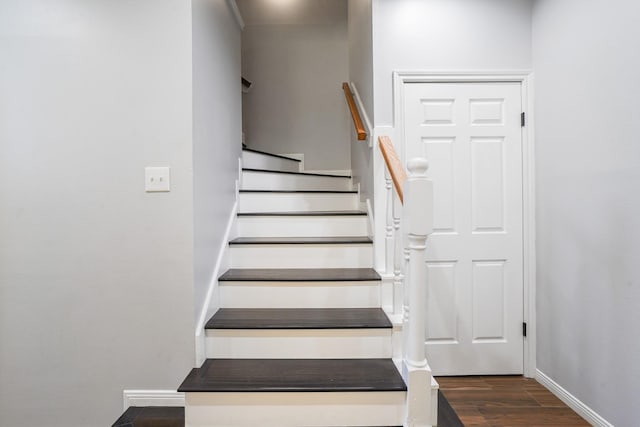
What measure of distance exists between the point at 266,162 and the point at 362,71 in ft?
3.91

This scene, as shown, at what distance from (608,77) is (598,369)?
1476 mm

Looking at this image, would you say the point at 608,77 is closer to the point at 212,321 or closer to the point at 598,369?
the point at 598,369

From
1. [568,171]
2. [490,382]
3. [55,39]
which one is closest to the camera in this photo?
[55,39]

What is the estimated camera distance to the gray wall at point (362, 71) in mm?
2264

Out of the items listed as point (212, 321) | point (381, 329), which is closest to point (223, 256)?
point (212, 321)

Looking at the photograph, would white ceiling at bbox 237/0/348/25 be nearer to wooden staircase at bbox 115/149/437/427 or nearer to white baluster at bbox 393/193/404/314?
wooden staircase at bbox 115/149/437/427

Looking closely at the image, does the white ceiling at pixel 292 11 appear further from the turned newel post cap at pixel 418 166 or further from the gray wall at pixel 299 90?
the turned newel post cap at pixel 418 166

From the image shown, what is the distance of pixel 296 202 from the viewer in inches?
103

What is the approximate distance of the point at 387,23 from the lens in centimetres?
215

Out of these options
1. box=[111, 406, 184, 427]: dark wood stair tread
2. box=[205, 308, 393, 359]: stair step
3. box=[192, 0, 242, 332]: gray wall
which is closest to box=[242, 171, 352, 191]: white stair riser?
box=[192, 0, 242, 332]: gray wall

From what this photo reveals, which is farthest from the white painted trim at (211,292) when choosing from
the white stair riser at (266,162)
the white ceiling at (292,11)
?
the white ceiling at (292,11)

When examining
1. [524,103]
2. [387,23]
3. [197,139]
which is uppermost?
[387,23]

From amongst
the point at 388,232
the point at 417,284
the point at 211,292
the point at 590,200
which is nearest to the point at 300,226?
the point at 388,232

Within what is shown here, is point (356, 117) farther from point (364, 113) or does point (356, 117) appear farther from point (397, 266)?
point (397, 266)
